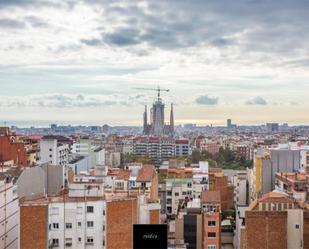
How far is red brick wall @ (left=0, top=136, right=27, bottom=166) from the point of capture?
24.8m

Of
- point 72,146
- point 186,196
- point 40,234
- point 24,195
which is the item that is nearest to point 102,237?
point 40,234

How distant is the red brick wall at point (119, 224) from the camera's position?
12.6m

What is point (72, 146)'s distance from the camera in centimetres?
4044

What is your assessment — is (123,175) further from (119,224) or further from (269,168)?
(119,224)

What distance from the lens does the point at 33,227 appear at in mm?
12164

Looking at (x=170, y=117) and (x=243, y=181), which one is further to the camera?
(x=170, y=117)

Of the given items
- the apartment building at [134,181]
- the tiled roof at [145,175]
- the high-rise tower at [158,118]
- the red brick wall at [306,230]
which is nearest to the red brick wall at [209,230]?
the red brick wall at [306,230]

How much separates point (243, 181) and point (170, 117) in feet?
262

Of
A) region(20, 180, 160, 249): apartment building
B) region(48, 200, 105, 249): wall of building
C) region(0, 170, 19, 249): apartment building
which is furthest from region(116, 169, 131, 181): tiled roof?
region(48, 200, 105, 249): wall of building

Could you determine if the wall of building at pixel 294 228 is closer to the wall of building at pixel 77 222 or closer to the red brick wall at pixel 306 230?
the red brick wall at pixel 306 230

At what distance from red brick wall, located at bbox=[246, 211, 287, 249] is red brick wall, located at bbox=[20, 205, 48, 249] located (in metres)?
4.74

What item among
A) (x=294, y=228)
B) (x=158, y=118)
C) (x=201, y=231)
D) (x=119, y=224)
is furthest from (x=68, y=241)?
(x=158, y=118)

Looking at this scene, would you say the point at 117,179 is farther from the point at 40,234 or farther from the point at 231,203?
the point at 40,234

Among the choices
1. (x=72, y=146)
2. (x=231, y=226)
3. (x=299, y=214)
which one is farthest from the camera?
(x=72, y=146)
